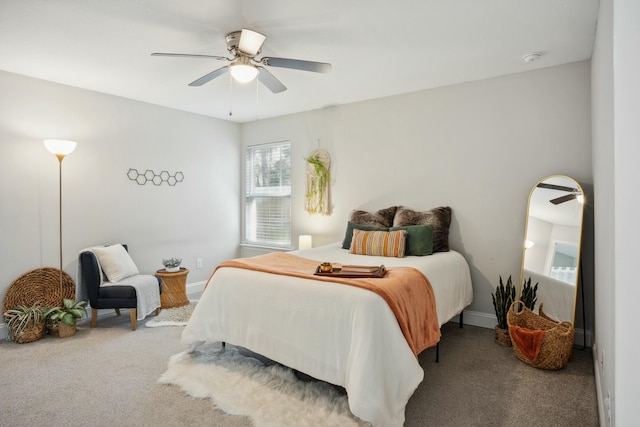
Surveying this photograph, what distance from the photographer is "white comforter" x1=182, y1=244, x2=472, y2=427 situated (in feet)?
6.72

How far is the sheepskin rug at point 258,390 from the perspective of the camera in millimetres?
2137

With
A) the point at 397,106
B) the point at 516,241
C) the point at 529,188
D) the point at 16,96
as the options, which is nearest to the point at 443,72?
the point at 397,106

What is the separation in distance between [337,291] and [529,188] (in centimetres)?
234

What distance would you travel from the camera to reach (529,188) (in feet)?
11.6

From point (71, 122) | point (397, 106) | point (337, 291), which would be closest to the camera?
point (337, 291)

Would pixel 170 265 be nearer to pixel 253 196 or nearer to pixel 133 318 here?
pixel 133 318

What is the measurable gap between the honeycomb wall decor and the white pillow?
0.95 meters

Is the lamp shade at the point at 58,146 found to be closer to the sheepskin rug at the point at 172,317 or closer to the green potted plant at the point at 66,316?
the green potted plant at the point at 66,316

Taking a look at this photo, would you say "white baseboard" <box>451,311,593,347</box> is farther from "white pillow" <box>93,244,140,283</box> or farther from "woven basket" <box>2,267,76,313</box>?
"woven basket" <box>2,267,76,313</box>

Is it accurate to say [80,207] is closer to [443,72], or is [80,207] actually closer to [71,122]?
[71,122]

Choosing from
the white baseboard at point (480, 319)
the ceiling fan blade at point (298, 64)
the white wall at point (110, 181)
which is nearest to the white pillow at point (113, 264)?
the white wall at point (110, 181)

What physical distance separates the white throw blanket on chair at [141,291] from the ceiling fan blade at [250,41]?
8.18 ft

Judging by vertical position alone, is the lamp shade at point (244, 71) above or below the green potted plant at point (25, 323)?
above

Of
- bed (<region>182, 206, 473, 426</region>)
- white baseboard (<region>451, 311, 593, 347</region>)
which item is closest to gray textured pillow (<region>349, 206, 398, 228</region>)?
bed (<region>182, 206, 473, 426</region>)
